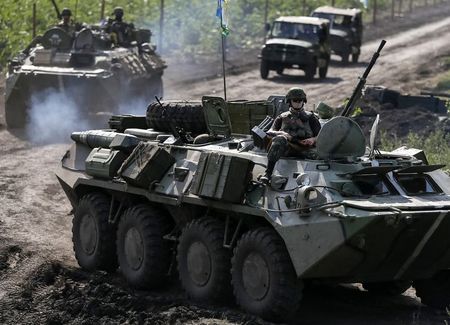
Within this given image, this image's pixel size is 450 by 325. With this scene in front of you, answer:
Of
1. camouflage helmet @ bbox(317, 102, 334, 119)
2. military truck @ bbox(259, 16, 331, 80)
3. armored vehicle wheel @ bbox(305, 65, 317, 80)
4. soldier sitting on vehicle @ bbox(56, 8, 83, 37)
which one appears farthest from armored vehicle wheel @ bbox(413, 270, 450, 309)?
armored vehicle wheel @ bbox(305, 65, 317, 80)

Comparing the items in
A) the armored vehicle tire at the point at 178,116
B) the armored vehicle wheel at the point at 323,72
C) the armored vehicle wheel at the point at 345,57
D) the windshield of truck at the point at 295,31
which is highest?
the armored vehicle tire at the point at 178,116

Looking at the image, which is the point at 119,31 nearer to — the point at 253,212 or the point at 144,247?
the point at 144,247

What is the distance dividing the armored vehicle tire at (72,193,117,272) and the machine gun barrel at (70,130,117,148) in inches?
25.2

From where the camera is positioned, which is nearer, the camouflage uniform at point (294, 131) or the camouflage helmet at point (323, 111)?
the camouflage uniform at point (294, 131)

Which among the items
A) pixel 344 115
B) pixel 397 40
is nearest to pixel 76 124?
pixel 344 115

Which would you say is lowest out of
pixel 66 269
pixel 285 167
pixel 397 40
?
pixel 397 40

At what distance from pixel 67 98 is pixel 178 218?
12216 mm

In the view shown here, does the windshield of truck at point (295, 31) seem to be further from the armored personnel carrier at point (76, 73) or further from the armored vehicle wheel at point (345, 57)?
the armored personnel carrier at point (76, 73)

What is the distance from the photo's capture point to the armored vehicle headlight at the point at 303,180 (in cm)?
1148

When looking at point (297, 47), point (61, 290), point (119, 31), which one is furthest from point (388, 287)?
point (297, 47)

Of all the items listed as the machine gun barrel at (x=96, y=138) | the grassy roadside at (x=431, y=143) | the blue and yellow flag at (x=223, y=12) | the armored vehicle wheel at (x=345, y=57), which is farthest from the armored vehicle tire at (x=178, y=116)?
the armored vehicle wheel at (x=345, y=57)

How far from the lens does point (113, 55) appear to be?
25.6 m

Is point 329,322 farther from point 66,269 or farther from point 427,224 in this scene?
point 66,269

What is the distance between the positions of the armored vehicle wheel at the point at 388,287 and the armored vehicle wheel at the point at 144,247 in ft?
7.33
